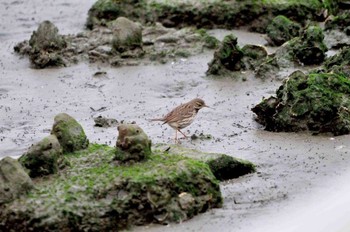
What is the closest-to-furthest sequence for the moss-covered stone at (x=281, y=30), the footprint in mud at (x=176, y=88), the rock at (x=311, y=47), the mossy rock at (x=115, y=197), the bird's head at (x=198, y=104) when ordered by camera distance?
the mossy rock at (x=115, y=197) < the bird's head at (x=198, y=104) < the footprint in mud at (x=176, y=88) < the rock at (x=311, y=47) < the moss-covered stone at (x=281, y=30)

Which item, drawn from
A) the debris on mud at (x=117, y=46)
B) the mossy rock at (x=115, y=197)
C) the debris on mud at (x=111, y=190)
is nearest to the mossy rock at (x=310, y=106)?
the debris on mud at (x=111, y=190)

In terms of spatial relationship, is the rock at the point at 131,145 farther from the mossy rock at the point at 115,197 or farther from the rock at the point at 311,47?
the rock at the point at 311,47

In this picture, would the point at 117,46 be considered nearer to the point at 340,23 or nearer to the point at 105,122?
the point at 105,122

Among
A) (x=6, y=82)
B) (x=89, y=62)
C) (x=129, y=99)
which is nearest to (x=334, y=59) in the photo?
(x=129, y=99)

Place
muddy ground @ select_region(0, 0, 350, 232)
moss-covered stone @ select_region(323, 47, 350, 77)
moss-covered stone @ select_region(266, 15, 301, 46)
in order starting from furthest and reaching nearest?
1. moss-covered stone @ select_region(266, 15, 301, 46)
2. moss-covered stone @ select_region(323, 47, 350, 77)
3. muddy ground @ select_region(0, 0, 350, 232)

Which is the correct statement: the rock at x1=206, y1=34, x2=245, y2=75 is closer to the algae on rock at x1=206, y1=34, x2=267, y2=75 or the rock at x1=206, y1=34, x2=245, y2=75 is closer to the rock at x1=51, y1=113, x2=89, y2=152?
the algae on rock at x1=206, y1=34, x2=267, y2=75

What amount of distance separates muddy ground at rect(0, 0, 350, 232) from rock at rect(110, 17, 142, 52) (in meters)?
0.53

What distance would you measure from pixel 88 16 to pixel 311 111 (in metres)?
7.06

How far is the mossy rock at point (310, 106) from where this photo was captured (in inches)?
463

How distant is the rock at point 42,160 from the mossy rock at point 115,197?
100mm

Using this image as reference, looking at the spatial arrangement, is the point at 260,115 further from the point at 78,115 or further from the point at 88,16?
the point at 88,16

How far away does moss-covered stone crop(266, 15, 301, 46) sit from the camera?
15953mm

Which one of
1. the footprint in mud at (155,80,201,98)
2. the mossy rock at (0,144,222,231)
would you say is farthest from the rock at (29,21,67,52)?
the mossy rock at (0,144,222,231)

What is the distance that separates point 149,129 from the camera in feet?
40.2
